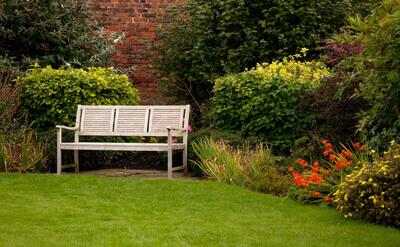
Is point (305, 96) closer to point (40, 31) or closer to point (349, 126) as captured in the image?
point (349, 126)

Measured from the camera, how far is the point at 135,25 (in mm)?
15055

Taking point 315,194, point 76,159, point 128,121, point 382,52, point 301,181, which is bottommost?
point 76,159

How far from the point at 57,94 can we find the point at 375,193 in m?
5.90

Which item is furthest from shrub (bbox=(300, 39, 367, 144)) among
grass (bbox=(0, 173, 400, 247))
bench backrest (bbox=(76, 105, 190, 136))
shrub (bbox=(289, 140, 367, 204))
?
bench backrest (bbox=(76, 105, 190, 136))

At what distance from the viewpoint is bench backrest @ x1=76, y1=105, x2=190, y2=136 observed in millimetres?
11281

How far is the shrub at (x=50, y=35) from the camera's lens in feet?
42.5

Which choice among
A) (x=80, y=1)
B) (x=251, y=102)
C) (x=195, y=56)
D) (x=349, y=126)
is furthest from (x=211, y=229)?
(x=80, y=1)

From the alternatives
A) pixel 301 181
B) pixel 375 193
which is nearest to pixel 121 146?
pixel 301 181

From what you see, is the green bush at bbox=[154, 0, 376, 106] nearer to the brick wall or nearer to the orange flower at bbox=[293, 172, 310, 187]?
the brick wall

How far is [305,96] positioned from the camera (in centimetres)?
1055

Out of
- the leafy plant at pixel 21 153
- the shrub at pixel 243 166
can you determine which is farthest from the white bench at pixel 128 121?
the shrub at pixel 243 166

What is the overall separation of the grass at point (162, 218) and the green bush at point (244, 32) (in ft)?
13.4

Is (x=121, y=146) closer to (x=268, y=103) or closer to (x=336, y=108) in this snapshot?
(x=268, y=103)

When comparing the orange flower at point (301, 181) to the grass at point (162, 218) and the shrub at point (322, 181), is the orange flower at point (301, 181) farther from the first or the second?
the grass at point (162, 218)
